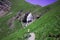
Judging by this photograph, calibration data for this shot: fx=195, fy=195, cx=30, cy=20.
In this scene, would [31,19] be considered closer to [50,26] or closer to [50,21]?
[50,21]

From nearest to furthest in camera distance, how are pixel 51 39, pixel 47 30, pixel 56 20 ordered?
pixel 51 39 < pixel 47 30 < pixel 56 20

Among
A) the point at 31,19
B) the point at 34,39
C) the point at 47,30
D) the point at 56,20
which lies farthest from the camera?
the point at 31,19

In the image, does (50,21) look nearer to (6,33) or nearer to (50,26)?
(50,26)

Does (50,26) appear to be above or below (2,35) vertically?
above

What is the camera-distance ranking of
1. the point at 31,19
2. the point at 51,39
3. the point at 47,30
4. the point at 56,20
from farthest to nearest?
1. the point at 31,19
2. the point at 56,20
3. the point at 47,30
4. the point at 51,39

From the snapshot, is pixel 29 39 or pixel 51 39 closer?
pixel 51 39

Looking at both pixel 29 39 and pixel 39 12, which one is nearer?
pixel 29 39

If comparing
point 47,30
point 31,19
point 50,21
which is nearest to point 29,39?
point 47,30

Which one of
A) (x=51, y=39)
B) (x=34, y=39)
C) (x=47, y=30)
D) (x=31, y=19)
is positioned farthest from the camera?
(x=31, y=19)

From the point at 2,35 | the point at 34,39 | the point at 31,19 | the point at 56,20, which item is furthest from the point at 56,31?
the point at 2,35
